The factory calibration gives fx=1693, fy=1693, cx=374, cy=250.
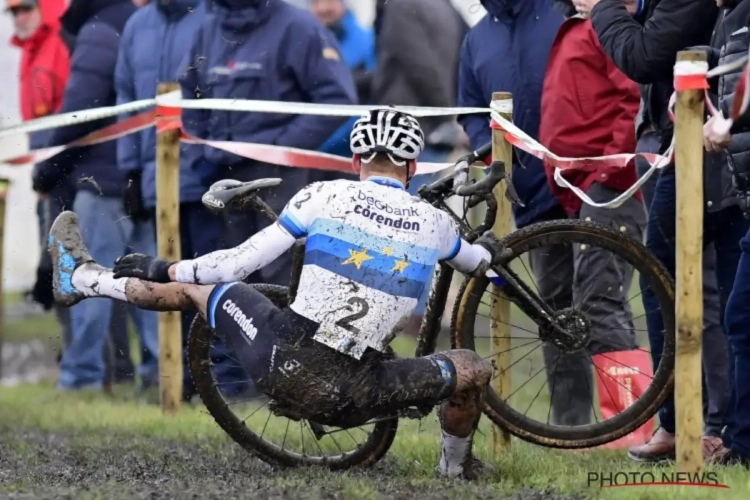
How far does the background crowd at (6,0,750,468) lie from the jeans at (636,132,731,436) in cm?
1

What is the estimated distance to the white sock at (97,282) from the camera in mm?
8336

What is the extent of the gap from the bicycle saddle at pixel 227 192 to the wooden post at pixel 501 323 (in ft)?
4.68

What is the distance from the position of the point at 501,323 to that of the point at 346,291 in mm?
1598

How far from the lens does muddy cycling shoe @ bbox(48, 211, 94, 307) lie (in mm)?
8523

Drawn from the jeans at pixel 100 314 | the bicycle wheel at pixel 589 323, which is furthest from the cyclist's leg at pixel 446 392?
the jeans at pixel 100 314

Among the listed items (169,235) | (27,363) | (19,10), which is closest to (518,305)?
(169,235)

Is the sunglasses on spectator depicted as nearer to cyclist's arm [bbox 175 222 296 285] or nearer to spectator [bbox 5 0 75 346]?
spectator [bbox 5 0 75 346]

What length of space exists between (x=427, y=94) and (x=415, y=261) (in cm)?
682

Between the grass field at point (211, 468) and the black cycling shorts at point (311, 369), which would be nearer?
the grass field at point (211, 468)

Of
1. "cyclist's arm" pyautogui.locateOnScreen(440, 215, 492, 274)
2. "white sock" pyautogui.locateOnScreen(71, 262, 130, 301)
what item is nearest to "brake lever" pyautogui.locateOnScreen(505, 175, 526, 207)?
"cyclist's arm" pyautogui.locateOnScreen(440, 215, 492, 274)

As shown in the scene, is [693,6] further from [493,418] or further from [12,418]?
[12,418]

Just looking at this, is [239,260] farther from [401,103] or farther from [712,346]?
[401,103]

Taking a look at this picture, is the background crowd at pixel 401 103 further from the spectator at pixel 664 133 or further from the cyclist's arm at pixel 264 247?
the cyclist's arm at pixel 264 247

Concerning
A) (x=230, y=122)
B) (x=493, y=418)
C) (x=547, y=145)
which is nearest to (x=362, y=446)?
(x=493, y=418)
